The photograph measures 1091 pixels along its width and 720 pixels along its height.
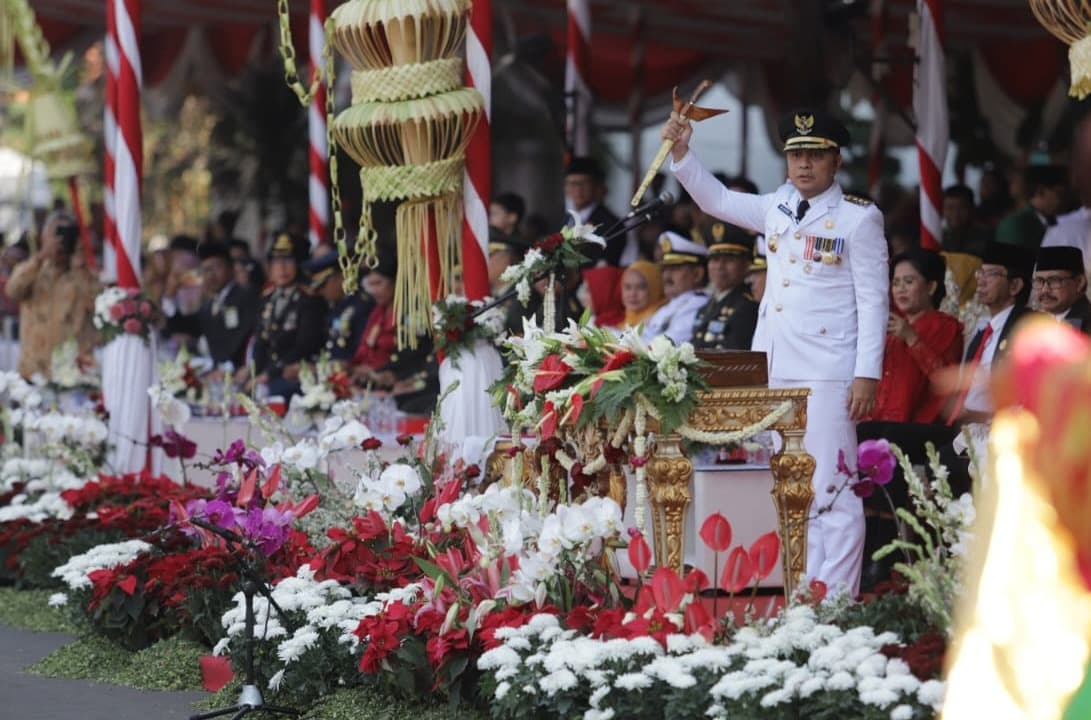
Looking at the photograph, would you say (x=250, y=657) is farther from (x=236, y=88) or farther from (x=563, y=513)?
(x=236, y=88)

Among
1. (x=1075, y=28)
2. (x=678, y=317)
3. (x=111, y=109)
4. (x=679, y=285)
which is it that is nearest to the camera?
(x=1075, y=28)

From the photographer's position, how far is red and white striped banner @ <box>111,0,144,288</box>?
10016mm

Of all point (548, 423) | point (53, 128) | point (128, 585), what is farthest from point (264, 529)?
point (53, 128)

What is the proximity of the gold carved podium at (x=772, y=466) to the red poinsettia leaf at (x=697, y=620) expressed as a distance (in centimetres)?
61

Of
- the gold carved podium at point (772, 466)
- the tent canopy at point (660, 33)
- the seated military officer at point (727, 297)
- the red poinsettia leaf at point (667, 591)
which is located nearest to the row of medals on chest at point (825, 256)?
the gold carved podium at point (772, 466)

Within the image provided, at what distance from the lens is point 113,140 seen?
34.2 feet

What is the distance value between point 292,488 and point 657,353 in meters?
2.39

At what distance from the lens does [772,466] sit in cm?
615

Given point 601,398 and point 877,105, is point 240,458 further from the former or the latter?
point 877,105

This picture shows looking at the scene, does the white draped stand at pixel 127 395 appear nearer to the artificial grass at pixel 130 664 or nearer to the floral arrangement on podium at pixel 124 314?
the floral arrangement on podium at pixel 124 314

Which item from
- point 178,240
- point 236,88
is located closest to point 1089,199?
point 178,240

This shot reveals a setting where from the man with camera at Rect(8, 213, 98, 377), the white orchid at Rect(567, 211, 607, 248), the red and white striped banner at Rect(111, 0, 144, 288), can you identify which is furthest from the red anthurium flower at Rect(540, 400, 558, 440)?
the man with camera at Rect(8, 213, 98, 377)

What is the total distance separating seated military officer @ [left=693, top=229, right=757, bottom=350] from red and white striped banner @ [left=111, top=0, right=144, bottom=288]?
10.1 ft

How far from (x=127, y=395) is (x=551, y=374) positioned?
460 centimetres
